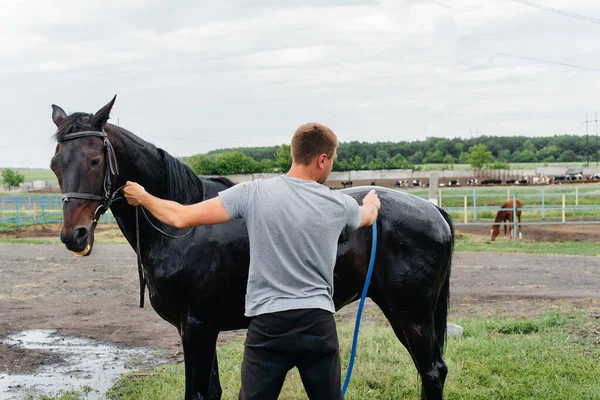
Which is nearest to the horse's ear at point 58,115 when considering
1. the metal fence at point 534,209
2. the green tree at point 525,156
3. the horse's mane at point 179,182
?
the horse's mane at point 179,182

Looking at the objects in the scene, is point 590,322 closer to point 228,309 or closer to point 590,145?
point 228,309

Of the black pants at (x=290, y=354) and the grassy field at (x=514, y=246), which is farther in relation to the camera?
the grassy field at (x=514, y=246)

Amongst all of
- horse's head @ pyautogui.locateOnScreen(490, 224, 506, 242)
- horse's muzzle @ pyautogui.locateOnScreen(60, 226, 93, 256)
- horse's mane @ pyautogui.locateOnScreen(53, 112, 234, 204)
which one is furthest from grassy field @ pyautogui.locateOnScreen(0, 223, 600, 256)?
horse's muzzle @ pyautogui.locateOnScreen(60, 226, 93, 256)

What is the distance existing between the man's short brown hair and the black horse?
1.32 metres

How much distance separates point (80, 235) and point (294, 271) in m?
1.31

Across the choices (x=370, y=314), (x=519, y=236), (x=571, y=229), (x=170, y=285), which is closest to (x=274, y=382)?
(x=170, y=285)

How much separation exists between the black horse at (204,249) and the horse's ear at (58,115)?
0.04 ft

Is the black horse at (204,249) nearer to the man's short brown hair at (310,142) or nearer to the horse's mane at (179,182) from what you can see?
the horse's mane at (179,182)

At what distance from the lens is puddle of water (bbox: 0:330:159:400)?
5488 mm

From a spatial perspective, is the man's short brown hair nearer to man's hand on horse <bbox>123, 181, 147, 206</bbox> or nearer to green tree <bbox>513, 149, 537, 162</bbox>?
man's hand on horse <bbox>123, 181, 147, 206</bbox>

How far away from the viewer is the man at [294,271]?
259 cm

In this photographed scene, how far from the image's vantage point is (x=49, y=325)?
8.04 m

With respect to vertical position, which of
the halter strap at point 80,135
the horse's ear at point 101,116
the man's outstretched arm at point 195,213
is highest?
the horse's ear at point 101,116

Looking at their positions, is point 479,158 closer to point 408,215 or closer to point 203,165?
point 203,165
